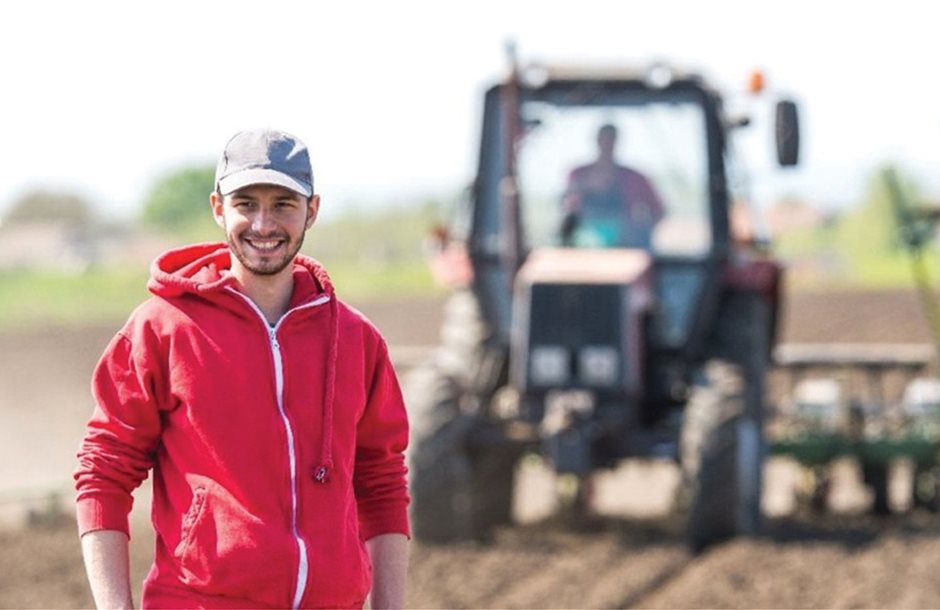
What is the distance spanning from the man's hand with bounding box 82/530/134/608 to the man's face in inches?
19.4

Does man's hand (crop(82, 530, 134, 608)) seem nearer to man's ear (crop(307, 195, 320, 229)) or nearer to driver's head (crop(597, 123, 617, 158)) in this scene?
man's ear (crop(307, 195, 320, 229))

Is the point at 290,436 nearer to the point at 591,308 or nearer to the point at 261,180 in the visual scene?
the point at 261,180

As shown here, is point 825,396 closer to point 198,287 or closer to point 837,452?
point 837,452

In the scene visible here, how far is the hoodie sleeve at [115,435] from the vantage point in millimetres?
3461

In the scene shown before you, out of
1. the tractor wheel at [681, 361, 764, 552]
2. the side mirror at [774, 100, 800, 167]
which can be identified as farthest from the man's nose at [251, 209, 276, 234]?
the tractor wheel at [681, 361, 764, 552]

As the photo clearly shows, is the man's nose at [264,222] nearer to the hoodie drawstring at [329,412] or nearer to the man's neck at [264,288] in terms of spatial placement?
the man's neck at [264,288]

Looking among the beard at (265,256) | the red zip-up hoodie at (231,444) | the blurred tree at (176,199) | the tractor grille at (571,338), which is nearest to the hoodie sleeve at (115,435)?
the red zip-up hoodie at (231,444)

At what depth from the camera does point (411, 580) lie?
371 inches

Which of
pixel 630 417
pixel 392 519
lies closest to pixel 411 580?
pixel 630 417

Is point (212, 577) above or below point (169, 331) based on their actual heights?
below

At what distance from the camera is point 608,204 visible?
10727mm

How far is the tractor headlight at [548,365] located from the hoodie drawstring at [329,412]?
692cm

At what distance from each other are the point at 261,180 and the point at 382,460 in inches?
22.8

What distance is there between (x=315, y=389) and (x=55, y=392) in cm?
1899
